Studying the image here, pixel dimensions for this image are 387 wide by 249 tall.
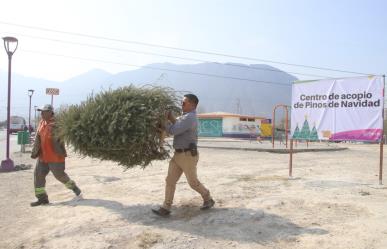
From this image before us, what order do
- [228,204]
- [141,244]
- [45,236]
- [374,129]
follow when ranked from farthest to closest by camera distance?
[374,129], [228,204], [45,236], [141,244]

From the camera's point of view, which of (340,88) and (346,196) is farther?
(340,88)

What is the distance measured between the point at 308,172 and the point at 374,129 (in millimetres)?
3171

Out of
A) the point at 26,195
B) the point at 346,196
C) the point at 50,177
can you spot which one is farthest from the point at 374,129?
the point at 50,177

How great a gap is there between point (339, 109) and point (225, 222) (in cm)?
481

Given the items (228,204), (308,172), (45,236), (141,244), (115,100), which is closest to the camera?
(141,244)

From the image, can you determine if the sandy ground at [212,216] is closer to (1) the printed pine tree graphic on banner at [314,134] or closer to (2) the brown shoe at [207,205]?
(2) the brown shoe at [207,205]

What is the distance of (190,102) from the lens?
22.2 feet

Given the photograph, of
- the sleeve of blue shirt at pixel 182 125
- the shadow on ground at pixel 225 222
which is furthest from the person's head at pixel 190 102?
the shadow on ground at pixel 225 222

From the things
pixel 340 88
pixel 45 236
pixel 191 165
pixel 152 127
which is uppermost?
pixel 340 88

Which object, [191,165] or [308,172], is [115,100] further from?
[308,172]

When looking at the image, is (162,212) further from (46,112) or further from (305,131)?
(305,131)

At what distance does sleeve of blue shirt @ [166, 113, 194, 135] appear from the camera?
21.6ft

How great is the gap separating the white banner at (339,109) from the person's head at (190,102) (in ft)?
14.5

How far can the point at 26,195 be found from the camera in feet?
32.0
